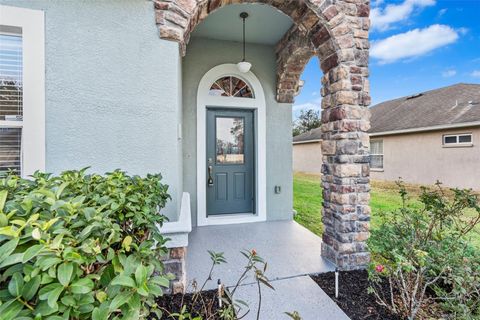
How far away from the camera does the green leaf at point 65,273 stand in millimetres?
667

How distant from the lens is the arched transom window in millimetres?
4930

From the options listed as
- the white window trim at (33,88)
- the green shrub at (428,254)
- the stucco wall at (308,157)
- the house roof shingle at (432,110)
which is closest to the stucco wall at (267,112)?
the white window trim at (33,88)

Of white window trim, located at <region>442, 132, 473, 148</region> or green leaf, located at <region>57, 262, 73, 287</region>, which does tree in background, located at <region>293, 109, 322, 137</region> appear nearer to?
white window trim, located at <region>442, 132, 473, 148</region>

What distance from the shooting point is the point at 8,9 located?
217 centimetres

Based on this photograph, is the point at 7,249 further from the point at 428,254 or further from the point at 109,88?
the point at 428,254

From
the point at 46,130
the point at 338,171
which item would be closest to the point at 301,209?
the point at 338,171

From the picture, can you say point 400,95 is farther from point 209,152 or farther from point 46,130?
point 46,130

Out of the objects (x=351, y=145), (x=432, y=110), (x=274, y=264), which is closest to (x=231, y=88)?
(x=351, y=145)

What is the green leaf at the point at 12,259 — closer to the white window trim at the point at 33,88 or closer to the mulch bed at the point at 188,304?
the mulch bed at the point at 188,304

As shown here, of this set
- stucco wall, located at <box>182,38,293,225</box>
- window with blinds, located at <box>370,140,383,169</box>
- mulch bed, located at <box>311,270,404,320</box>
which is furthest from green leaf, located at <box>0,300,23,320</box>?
window with blinds, located at <box>370,140,383,169</box>

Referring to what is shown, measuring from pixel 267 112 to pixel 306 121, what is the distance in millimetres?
22552

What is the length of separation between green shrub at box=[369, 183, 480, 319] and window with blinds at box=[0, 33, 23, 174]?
3.56 metres

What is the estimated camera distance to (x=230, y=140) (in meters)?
5.10

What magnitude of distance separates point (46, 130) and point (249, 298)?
2605 millimetres
